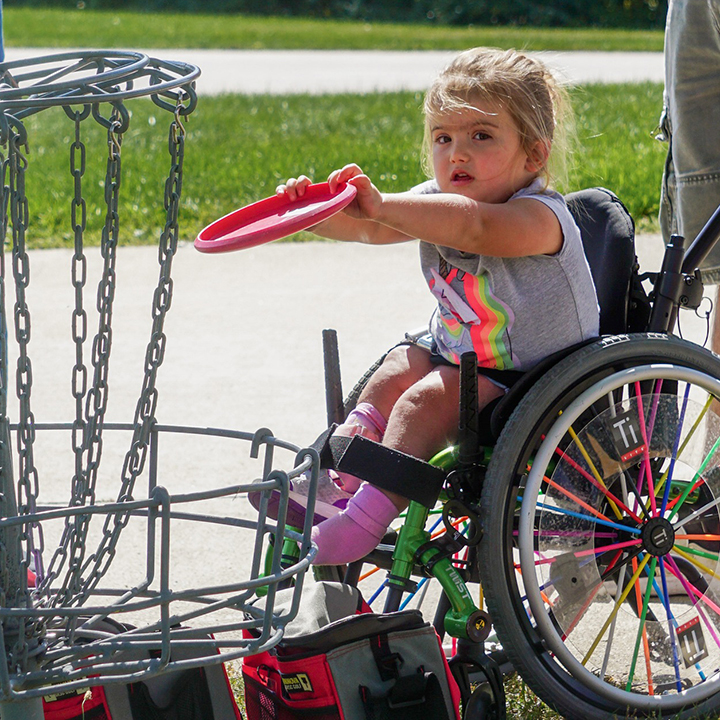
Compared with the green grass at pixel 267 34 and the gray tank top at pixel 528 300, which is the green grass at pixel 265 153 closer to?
the gray tank top at pixel 528 300

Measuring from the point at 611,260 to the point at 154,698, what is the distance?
129cm

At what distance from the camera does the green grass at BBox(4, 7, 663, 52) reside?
57.0ft

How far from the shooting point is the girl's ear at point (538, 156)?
228cm

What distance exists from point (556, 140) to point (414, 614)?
3.30ft

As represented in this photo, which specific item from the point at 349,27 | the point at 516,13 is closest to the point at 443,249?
the point at 349,27

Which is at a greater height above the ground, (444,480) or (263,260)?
(444,480)

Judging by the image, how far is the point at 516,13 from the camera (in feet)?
81.6

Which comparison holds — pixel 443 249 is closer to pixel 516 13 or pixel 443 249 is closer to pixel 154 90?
pixel 154 90

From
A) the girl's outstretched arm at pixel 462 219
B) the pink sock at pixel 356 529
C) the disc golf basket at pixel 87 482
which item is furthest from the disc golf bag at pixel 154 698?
the girl's outstretched arm at pixel 462 219

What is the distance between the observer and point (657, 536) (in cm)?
217

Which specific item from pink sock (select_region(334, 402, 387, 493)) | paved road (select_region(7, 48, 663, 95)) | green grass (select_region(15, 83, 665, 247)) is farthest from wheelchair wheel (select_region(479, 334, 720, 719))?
paved road (select_region(7, 48, 663, 95))

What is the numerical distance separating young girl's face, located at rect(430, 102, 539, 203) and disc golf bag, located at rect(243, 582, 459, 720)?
854mm

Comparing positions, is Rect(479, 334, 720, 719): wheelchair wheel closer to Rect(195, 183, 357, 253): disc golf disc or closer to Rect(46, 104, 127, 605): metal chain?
Rect(195, 183, 357, 253): disc golf disc

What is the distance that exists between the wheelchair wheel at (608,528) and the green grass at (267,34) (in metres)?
13.8
